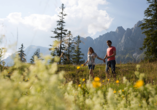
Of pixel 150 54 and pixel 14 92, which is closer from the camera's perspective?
pixel 14 92

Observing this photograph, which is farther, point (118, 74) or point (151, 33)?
point (151, 33)

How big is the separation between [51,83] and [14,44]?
758 millimetres

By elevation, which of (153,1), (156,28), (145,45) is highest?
(153,1)

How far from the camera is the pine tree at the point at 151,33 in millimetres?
19703

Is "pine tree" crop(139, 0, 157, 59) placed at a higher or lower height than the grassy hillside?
higher

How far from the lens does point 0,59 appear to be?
2.54 meters

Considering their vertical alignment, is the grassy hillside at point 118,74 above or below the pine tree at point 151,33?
below

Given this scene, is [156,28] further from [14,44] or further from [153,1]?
[14,44]

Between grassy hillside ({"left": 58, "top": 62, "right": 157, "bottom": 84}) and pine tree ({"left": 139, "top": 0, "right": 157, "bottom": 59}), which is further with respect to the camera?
pine tree ({"left": 139, "top": 0, "right": 157, "bottom": 59})

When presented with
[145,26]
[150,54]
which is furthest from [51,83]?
[145,26]

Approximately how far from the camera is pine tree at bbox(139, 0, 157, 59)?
64.6 feet

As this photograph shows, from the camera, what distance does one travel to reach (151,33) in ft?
67.6

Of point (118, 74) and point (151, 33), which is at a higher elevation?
point (151, 33)

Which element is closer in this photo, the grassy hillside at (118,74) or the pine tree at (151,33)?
the grassy hillside at (118,74)
